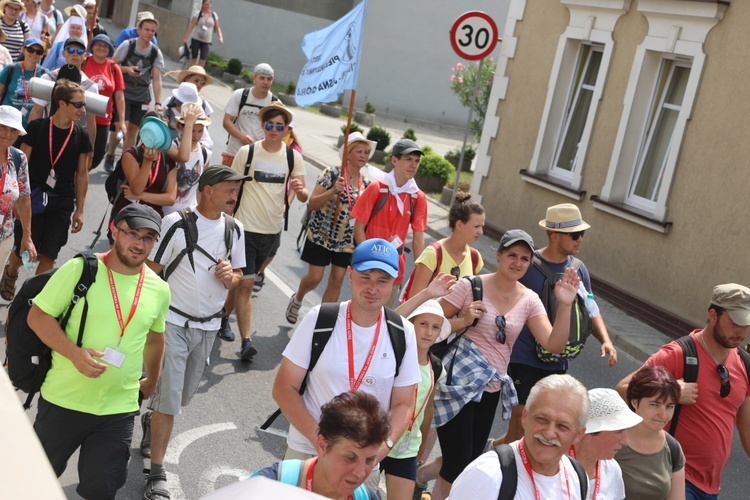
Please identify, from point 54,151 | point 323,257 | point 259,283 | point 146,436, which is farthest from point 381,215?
point 146,436

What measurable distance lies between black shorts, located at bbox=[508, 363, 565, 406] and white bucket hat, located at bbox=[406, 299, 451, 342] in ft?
3.72

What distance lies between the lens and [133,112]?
15266 millimetres

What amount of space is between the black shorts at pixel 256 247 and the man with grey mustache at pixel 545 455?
497 centimetres

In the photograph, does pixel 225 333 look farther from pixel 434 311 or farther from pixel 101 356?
pixel 101 356

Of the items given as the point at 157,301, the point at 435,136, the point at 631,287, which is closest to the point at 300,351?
the point at 157,301

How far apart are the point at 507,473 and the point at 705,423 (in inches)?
90.3

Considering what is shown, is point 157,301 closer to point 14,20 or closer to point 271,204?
point 271,204

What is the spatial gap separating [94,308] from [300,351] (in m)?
1.12

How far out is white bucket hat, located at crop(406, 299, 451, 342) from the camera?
5797 mm

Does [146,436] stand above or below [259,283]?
below

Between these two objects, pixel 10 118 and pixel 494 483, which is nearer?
pixel 494 483

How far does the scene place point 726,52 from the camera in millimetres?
13000

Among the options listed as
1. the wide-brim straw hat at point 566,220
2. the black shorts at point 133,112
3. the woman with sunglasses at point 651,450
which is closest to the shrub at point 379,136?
the black shorts at point 133,112

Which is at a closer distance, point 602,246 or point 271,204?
point 271,204
